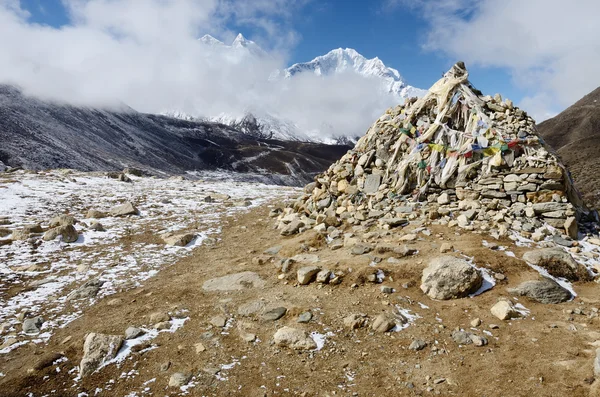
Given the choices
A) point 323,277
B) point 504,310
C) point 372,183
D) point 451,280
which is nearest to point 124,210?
point 372,183

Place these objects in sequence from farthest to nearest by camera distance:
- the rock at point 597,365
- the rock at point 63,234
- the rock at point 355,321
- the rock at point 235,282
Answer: the rock at point 63,234 → the rock at point 235,282 → the rock at point 355,321 → the rock at point 597,365

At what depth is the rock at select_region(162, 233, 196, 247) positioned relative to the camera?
15.4 meters

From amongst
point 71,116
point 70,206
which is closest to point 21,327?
point 70,206

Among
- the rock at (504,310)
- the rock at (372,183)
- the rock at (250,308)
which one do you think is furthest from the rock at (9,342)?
the rock at (372,183)

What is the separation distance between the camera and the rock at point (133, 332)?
7.77m

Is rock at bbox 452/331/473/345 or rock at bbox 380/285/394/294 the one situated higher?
rock at bbox 380/285/394/294

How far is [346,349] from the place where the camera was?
7.26 m

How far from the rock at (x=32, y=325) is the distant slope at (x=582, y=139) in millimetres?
42251

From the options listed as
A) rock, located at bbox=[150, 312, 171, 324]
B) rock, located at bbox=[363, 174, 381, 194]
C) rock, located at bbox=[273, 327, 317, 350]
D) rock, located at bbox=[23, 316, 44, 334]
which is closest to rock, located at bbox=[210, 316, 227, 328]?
rock, located at bbox=[150, 312, 171, 324]

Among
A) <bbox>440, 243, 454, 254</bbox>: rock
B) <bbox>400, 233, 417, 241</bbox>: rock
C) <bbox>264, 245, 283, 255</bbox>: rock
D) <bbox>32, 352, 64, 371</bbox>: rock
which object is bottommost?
<bbox>32, 352, 64, 371</bbox>: rock

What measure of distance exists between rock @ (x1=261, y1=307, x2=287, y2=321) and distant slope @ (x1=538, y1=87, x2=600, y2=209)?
122ft

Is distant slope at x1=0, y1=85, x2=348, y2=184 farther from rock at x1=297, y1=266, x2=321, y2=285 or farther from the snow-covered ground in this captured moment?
rock at x1=297, y1=266, x2=321, y2=285

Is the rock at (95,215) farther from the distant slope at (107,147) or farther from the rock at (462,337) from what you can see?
the distant slope at (107,147)

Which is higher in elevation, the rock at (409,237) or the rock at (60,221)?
the rock at (60,221)
